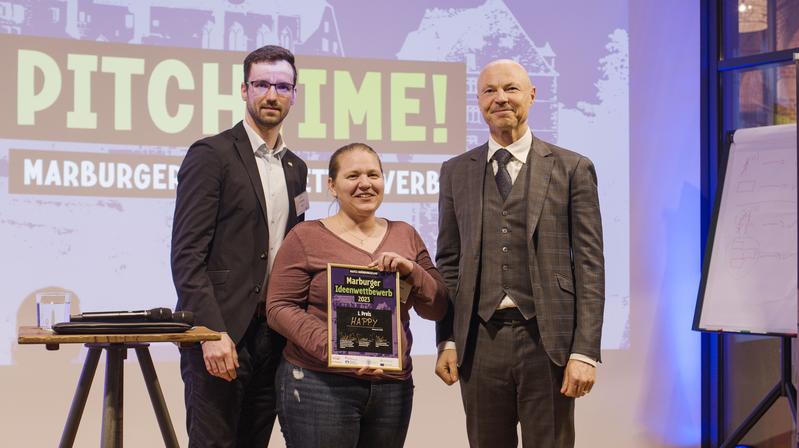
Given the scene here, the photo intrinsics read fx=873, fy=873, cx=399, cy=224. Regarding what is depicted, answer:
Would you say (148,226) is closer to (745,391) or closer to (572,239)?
(572,239)

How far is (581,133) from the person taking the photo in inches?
197

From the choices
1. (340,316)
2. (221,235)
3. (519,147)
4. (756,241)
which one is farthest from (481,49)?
(340,316)

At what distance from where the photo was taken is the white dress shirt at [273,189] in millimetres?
2869

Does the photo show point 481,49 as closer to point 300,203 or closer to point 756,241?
point 756,241

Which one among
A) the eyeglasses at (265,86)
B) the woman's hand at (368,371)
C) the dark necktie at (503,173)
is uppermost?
the eyeglasses at (265,86)

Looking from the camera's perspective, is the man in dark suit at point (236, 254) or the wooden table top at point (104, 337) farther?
the man in dark suit at point (236, 254)

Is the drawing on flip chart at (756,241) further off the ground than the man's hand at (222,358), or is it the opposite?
the drawing on flip chart at (756,241)

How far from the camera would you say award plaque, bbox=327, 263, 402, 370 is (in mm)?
2463

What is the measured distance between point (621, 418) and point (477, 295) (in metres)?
2.78

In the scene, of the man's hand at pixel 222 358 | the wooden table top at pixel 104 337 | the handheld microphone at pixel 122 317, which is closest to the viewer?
the wooden table top at pixel 104 337

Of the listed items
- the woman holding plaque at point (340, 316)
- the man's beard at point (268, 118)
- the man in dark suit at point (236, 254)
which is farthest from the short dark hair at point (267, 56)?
the woman holding plaque at point (340, 316)

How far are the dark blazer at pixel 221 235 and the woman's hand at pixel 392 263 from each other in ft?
1.49

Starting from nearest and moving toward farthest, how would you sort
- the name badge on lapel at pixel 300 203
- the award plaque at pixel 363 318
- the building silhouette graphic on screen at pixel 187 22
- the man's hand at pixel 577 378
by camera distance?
1. the award plaque at pixel 363 318
2. the man's hand at pixel 577 378
3. the name badge on lapel at pixel 300 203
4. the building silhouette graphic on screen at pixel 187 22

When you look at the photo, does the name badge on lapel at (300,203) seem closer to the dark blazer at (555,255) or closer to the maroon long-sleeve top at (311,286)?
the maroon long-sleeve top at (311,286)
